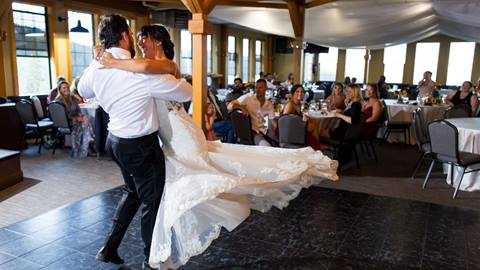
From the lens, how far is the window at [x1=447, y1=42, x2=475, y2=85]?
14805mm

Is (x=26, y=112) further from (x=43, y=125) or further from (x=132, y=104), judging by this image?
(x=132, y=104)

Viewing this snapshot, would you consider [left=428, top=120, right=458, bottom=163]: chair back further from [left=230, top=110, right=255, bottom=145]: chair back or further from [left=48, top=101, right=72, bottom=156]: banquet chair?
[left=48, top=101, right=72, bottom=156]: banquet chair

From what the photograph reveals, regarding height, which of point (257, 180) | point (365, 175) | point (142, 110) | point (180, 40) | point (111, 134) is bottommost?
Result: point (365, 175)

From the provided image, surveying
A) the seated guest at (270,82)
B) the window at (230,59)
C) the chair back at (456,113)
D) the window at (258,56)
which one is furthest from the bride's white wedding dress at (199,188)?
the window at (258,56)

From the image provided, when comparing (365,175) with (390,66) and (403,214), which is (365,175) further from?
(390,66)

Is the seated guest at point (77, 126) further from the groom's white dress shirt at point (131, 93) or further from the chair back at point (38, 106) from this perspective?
the groom's white dress shirt at point (131, 93)

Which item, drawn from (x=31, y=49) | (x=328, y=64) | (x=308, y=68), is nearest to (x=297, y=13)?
(x=31, y=49)

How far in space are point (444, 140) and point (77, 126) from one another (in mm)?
5059

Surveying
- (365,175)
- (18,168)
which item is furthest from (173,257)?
(365,175)

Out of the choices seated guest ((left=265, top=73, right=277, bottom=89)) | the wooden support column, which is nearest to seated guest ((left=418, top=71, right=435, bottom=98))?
the wooden support column

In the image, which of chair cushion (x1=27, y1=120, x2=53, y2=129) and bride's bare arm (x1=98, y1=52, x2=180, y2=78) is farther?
chair cushion (x1=27, y1=120, x2=53, y2=129)

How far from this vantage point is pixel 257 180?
2480 mm

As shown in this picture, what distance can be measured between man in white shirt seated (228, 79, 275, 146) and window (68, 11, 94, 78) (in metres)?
5.11

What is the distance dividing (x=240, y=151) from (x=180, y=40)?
10152 millimetres
